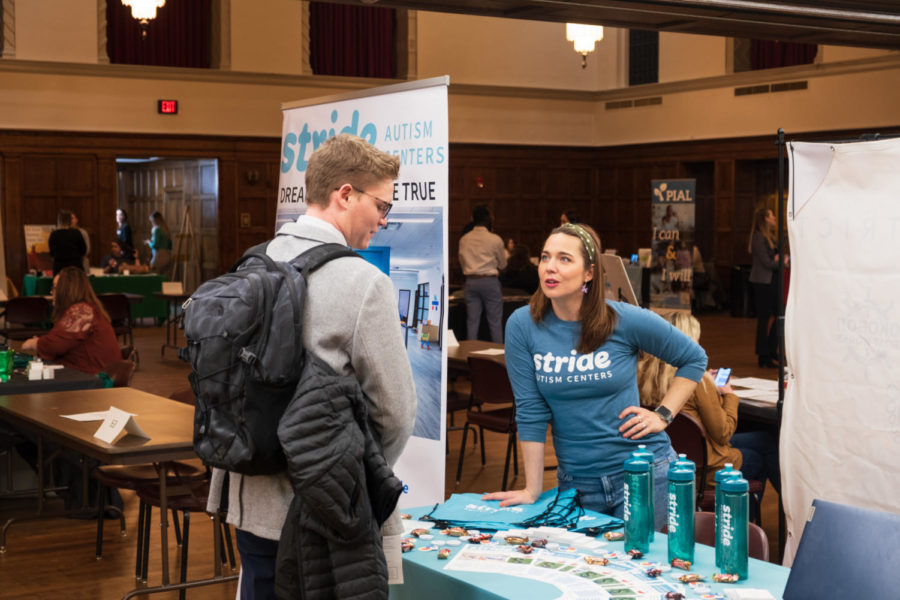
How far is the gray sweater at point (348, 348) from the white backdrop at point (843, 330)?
192 centimetres

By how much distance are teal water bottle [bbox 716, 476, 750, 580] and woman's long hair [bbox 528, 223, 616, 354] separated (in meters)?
0.79

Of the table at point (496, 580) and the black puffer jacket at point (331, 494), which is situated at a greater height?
the black puffer jacket at point (331, 494)

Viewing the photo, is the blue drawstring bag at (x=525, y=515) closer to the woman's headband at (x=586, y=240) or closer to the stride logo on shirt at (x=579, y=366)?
the stride logo on shirt at (x=579, y=366)

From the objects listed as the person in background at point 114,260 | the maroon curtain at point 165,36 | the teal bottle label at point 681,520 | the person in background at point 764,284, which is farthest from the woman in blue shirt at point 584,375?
the maroon curtain at point 165,36

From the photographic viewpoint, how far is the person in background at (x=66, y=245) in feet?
42.7

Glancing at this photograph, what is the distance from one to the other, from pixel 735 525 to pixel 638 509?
0.84 ft

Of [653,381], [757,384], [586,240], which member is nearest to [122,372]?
[653,381]

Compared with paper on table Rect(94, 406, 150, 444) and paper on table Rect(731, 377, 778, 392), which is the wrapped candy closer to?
paper on table Rect(94, 406, 150, 444)

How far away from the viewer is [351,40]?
655 inches

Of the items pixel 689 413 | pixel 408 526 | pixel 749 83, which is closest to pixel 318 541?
pixel 408 526

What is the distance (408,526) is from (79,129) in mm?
13723

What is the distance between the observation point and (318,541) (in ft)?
6.70

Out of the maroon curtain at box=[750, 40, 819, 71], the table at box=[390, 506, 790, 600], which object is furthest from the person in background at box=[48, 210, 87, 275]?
the table at box=[390, 506, 790, 600]

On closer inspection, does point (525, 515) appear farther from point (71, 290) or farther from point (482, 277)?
point (482, 277)
